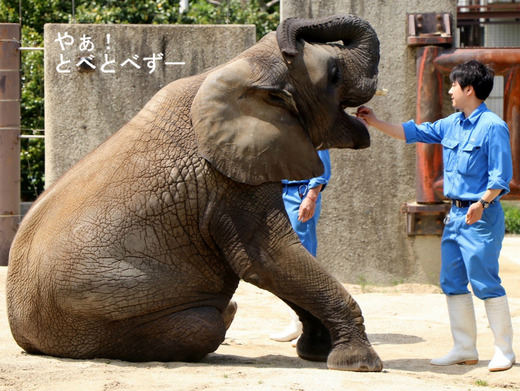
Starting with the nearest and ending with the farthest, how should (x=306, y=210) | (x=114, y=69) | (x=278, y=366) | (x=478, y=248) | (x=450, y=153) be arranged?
(x=278, y=366) < (x=478, y=248) < (x=450, y=153) < (x=306, y=210) < (x=114, y=69)

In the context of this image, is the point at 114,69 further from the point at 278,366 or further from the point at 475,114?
the point at 278,366

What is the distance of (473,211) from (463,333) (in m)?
0.84

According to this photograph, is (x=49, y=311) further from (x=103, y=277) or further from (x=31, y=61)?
Answer: (x=31, y=61)

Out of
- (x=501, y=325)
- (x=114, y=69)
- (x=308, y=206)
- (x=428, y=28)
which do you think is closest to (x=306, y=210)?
(x=308, y=206)

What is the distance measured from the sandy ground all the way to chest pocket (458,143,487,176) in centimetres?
116

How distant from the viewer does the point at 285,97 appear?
16.4 ft

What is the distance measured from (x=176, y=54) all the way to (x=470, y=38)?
13502mm

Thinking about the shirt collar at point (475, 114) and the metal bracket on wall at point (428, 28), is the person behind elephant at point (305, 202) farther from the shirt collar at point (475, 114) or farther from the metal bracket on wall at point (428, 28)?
the metal bracket on wall at point (428, 28)

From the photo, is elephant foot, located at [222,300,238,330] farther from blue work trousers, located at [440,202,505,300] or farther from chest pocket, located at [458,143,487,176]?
chest pocket, located at [458,143,487,176]

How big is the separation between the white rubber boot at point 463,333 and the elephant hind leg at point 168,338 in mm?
1543

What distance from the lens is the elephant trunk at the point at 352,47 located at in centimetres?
514

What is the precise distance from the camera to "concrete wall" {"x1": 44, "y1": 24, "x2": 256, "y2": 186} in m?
8.94

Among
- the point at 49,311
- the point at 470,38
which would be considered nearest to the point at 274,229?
the point at 49,311

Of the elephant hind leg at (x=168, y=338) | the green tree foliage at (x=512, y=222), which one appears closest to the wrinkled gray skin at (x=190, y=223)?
the elephant hind leg at (x=168, y=338)
